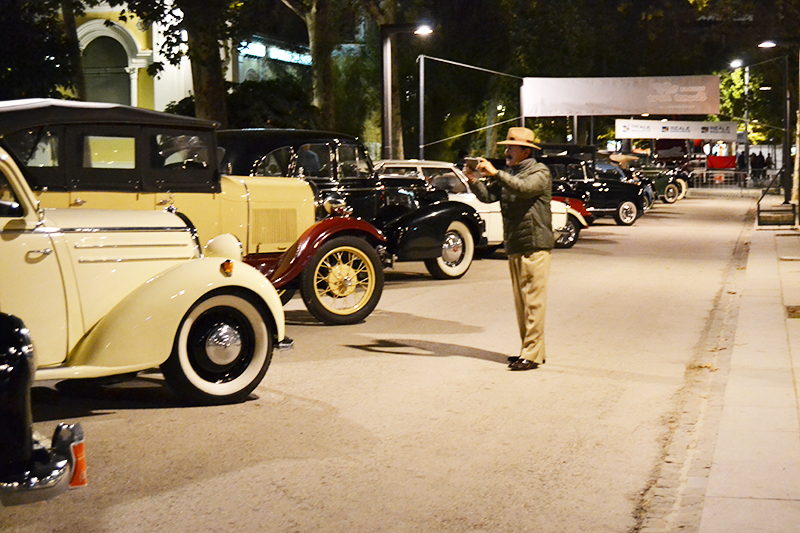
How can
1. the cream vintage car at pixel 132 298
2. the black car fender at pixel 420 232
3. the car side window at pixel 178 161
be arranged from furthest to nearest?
the black car fender at pixel 420 232
the car side window at pixel 178 161
the cream vintage car at pixel 132 298

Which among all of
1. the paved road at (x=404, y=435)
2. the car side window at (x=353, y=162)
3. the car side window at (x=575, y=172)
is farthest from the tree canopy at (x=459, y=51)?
the paved road at (x=404, y=435)

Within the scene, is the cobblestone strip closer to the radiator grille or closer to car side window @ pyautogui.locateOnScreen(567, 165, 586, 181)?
the radiator grille

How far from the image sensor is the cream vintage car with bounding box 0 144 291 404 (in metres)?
6.33

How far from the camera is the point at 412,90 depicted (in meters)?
48.1

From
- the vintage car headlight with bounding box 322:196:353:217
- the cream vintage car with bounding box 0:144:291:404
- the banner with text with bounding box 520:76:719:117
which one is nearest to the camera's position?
the cream vintage car with bounding box 0:144:291:404

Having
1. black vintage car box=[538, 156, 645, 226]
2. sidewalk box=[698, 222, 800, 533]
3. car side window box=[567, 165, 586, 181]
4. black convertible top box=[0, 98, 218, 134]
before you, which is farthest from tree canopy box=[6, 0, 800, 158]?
black convertible top box=[0, 98, 218, 134]

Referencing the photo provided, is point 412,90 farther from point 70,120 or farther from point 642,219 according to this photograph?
point 70,120

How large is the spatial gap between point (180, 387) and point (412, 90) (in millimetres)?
41978

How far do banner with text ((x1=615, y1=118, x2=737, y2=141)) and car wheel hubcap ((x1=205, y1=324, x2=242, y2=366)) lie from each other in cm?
4407

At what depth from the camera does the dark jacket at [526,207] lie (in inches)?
332

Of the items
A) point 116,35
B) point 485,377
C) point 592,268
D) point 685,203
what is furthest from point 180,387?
point 685,203

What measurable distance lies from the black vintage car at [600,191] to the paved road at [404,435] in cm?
1514

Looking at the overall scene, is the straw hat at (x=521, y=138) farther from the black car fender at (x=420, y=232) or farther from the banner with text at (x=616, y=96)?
the banner with text at (x=616, y=96)

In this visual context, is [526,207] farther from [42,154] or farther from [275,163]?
[275,163]
